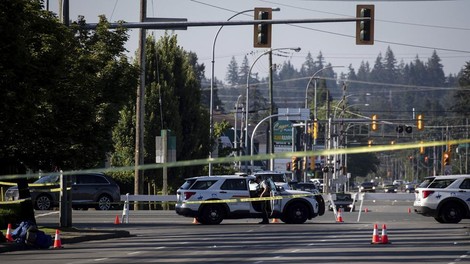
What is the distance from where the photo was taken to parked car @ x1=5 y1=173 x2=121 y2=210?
44.5m

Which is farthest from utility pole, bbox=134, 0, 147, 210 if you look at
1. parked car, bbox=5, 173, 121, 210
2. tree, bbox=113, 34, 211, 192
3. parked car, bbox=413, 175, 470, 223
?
parked car, bbox=413, 175, 470, 223

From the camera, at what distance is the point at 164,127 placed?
55406 mm

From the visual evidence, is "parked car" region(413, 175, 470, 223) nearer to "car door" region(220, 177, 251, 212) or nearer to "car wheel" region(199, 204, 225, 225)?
"car door" region(220, 177, 251, 212)

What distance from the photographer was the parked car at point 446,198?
36156mm

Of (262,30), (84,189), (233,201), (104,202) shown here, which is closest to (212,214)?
(233,201)

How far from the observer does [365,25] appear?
30.3 m

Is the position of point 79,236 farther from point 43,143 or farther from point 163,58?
point 163,58

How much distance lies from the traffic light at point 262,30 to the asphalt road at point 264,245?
18.8ft

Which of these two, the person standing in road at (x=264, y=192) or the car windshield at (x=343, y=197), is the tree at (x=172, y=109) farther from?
the person standing in road at (x=264, y=192)

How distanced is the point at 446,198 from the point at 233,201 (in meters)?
7.50

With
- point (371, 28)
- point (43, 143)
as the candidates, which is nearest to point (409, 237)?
point (371, 28)

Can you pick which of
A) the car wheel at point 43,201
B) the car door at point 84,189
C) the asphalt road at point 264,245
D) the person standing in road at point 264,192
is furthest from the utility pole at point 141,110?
the person standing in road at point 264,192

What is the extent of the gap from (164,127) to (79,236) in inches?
1051

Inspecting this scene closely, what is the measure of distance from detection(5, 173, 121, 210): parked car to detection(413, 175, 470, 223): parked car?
48.8 feet
